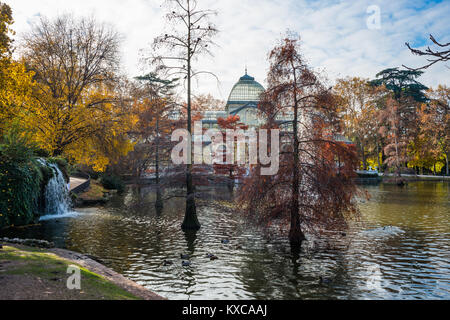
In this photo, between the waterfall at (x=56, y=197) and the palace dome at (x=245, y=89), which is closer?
the waterfall at (x=56, y=197)

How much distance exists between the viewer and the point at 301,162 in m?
12.8

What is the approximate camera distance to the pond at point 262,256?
8.79m

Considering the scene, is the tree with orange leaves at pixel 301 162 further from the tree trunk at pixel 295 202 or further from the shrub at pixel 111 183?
the shrub at pixel 111 183

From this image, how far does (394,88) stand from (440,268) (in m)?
61.4

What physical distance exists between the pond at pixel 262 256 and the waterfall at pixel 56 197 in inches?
66.8

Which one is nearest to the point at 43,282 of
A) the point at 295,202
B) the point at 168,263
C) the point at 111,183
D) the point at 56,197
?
the point at 168,263

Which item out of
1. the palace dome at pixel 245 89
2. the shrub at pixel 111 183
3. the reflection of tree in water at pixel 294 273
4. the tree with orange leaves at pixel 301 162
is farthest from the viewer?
the palace dome at pixel 245 89

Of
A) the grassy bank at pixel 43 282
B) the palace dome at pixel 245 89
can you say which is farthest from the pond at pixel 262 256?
the palace dome at pixel 245 89

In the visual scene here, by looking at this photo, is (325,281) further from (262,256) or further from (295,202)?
(295,202)

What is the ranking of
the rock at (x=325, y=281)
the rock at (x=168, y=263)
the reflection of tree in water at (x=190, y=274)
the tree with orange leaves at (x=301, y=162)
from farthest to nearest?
the tree with orange leaves at (x=301, y=162), the rock at (x=168, y=263), the rock at (x=325, y=281), the reflection of tree in water at (x=190, y=274)

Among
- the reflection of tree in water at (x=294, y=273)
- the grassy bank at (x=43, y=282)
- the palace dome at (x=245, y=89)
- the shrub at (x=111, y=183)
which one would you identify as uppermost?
the palace dome at (x=245, y=89)

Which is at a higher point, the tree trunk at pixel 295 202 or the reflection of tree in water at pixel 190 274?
the tree trunk at pixel 295 202

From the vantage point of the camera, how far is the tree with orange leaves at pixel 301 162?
40.5 feet
